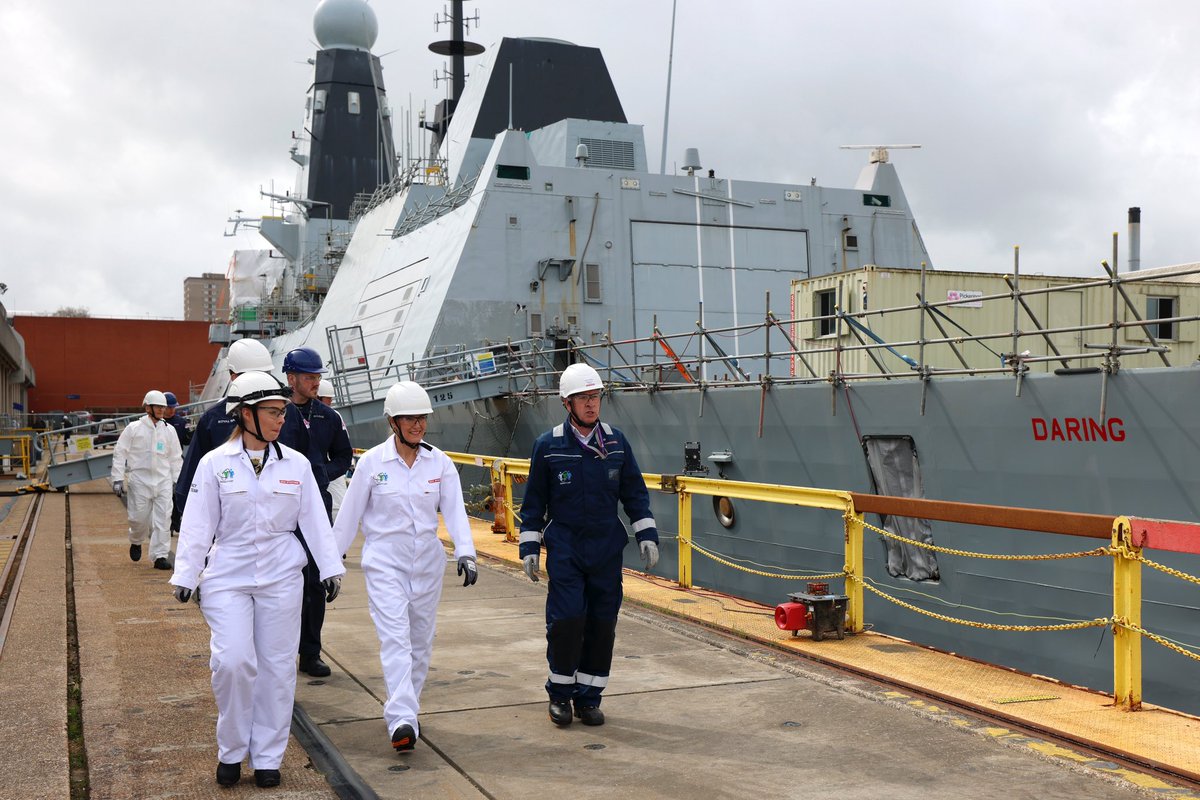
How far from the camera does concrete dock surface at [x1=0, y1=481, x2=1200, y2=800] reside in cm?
435

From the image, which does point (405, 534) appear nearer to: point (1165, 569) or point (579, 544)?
point (579, 544)

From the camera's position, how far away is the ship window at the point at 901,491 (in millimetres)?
9938

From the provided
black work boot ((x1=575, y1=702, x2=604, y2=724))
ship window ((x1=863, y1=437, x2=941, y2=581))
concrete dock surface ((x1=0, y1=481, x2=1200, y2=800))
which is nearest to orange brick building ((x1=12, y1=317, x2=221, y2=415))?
ship window ((x1=863, y1=437, x2=941, y2=581))

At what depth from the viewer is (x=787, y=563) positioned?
37.0ft

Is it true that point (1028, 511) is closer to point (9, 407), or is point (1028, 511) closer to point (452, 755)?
point (452, 755)

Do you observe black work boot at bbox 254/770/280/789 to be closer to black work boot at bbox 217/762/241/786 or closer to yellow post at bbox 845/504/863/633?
black work boot at bbox 217/762/241/786

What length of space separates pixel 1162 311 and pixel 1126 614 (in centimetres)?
1179

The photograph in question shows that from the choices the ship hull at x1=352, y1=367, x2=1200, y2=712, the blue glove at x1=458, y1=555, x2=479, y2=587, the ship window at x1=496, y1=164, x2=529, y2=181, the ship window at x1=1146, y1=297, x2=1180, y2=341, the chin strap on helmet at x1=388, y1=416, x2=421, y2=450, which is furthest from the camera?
the ship window at x1=496, y1=164, x2=529, y2=181

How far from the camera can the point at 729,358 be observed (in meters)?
12.7

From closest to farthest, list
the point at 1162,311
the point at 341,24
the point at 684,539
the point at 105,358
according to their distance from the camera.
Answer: the point at 684,539 → the point at 1162,311 → the point at 341,24 → the point at 105,358

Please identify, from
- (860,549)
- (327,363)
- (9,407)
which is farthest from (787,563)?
(9,407)

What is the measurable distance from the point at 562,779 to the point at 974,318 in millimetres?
11824

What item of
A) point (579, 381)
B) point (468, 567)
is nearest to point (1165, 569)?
point (579, 381)

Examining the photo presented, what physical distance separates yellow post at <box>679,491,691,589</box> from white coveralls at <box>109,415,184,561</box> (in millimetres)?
5398
